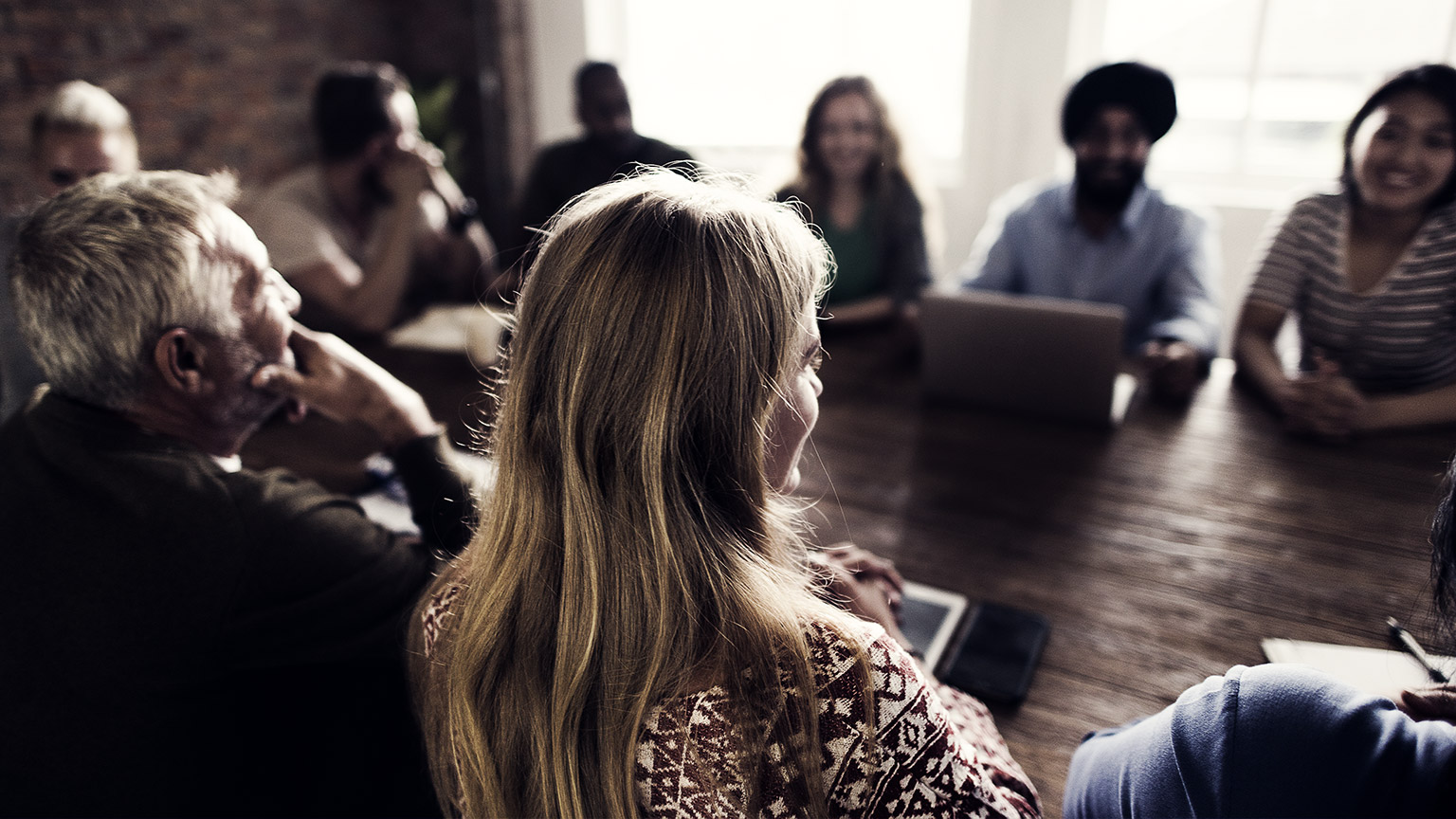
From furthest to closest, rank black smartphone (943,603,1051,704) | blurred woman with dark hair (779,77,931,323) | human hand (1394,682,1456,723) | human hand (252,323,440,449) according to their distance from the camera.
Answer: blurred woman with dark hair (779,77,931,323)
human hand (252,323,440,449)
black smartphone (943,603,1051,704)
human hand (1394,682,1456,723)

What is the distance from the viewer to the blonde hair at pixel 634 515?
678 millimetres

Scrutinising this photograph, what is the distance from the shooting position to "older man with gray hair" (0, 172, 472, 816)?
917 mm

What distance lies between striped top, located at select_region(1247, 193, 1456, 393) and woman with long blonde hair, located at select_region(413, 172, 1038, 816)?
5.85 ft

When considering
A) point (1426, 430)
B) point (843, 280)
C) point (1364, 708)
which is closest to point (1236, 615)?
point (1364, 708)

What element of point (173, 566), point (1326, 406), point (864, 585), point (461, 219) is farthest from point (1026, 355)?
point (461, 219)

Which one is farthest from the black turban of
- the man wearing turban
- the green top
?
the green top

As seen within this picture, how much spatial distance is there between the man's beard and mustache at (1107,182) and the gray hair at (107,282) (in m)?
2.14

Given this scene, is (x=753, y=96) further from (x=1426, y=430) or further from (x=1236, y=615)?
(x=1236, y=615)

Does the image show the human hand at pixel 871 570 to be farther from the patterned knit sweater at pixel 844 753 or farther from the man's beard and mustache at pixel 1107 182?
the man's beard and mustache at pixel 1107 182

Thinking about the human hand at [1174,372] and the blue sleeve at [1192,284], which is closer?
the human hand at [1174,372]

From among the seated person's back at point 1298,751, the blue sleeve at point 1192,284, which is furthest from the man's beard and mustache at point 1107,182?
the seated person's back at point 1298,751

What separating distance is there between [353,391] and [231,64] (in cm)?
304

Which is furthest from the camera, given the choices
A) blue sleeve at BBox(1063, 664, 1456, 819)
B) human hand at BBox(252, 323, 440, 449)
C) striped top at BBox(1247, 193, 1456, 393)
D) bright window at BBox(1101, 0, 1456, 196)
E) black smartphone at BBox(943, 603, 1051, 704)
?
bright window at BBox(1101, 0, 1456, 196)

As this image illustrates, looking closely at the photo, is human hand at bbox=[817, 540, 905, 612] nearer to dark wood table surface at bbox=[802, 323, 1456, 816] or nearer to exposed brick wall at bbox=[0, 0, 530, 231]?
dark wood table surface at bbox=[802, 323, 1456, 816]
